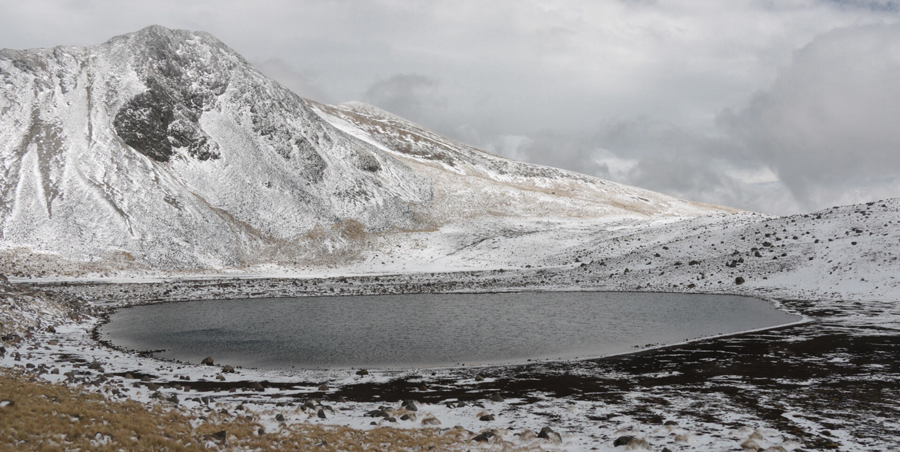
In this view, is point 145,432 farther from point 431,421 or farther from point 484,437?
point 484,437

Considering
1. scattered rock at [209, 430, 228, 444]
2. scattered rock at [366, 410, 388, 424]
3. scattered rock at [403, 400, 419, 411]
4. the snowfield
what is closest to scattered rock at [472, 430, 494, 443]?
the snowfield

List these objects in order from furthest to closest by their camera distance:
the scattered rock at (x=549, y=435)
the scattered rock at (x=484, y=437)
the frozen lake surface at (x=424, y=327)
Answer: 1. the frozen lake surface at (x=424, y=327)
2. the scattered rock at (x=484, y=437)
3. the scattered rock at (x=549, y=435)

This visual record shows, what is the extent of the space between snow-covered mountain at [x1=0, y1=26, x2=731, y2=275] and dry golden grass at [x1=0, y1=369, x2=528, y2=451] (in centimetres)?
5348

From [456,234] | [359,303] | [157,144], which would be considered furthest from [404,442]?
[157,144]

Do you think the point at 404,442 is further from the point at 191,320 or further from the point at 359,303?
the point at 359,303

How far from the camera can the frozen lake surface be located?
2462cm

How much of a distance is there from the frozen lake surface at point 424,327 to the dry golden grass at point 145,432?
8.70m

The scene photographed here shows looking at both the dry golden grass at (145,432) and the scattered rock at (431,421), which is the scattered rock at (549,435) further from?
the scattered rock at (431,421)

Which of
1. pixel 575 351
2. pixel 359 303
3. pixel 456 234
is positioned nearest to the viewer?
pixel 575 351

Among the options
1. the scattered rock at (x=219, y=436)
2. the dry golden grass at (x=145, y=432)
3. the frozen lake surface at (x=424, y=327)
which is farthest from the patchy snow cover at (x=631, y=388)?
the frozen lake surface at (x=424, y=327)

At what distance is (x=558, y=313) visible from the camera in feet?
120

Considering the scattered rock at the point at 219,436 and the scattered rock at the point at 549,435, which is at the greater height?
the scattered rock at the point at 219,436

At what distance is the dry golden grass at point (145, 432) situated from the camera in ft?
37.7

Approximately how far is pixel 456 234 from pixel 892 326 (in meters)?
70.3
